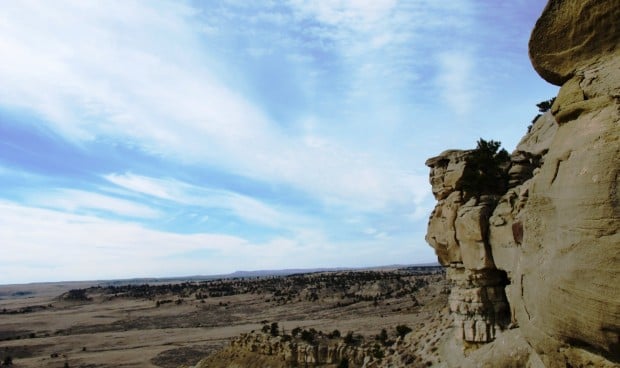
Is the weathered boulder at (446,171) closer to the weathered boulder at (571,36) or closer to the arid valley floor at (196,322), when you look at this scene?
the arid valley floor at (196,322)

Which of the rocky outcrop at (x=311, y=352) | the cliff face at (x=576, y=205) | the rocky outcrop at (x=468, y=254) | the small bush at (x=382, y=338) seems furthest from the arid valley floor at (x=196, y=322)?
the cliff face at (x=576, y=205)

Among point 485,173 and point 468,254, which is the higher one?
point 485,173

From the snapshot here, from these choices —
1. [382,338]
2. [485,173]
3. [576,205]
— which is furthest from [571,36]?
[382,338]

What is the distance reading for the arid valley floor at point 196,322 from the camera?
171 ft

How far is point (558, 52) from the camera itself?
826 centimetres

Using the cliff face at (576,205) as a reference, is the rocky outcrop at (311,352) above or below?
below

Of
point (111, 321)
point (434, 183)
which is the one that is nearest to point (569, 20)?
point (434, 183)

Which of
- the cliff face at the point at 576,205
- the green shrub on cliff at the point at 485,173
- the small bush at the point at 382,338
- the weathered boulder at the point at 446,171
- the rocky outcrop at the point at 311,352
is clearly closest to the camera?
the cliff face at the point at 576,205

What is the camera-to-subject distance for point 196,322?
79375mm

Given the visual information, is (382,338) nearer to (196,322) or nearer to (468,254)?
(468,254)

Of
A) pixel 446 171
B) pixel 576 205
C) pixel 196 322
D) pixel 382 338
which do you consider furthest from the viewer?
pixel 196 322

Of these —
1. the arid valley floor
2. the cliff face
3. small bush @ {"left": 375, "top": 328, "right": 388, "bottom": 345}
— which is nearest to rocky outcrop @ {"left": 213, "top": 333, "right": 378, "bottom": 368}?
small bush @ {"left": 375, "top": 328, "right": 388, "bottom": 345}

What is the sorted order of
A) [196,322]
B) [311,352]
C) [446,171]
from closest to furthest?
[446,171], [311,352], [196,322]

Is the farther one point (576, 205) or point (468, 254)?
point (468, 254)
